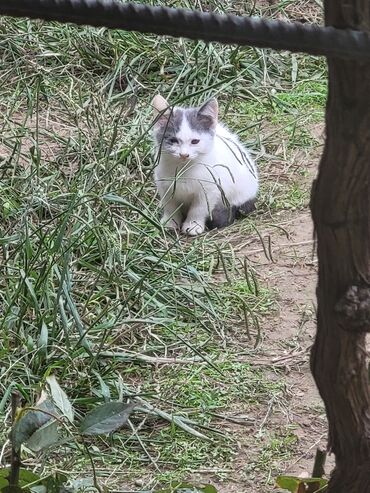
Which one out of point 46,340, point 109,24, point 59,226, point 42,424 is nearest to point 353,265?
point 109,24

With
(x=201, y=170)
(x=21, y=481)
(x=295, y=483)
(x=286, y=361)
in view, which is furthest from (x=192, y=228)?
(x=295, y=483)

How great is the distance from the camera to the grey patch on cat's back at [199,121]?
4410 millimetres

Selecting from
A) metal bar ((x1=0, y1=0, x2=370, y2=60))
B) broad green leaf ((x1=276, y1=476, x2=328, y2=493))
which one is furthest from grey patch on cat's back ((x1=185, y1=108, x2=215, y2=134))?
metal bar ((x1=0, y1=0, x2=370, y2=60))

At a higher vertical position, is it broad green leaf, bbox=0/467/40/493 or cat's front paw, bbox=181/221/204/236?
broad green leaf, bbox=0/467/40/493

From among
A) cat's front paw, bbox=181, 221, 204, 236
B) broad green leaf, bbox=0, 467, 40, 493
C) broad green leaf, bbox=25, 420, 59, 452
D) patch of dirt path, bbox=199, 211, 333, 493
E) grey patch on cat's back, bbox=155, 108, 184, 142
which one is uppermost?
grey patch on cat's back, bbox=155, 108, 184, 142

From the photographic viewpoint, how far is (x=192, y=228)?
431 centimetres

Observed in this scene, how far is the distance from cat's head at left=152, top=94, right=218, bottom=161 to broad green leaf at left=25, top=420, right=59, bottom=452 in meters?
3.03

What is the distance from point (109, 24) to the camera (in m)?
0.97

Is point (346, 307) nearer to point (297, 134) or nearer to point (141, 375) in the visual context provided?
point (141, 375)

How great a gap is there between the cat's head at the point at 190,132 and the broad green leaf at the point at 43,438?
9.94ft

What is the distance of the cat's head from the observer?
439 cm

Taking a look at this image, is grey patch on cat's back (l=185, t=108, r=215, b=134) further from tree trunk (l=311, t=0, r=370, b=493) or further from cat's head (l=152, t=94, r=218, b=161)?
tree trunk (l=311, t=0, r=370, b=493)

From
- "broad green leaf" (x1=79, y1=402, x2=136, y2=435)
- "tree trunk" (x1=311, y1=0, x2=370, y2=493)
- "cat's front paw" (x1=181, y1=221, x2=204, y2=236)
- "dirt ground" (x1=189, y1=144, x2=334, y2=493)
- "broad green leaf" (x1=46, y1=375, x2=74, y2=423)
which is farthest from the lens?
"cat's front paw" (x1=181, y1=221, x2=204, y2=236)

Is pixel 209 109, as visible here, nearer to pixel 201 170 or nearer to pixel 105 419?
pixel 201 170
